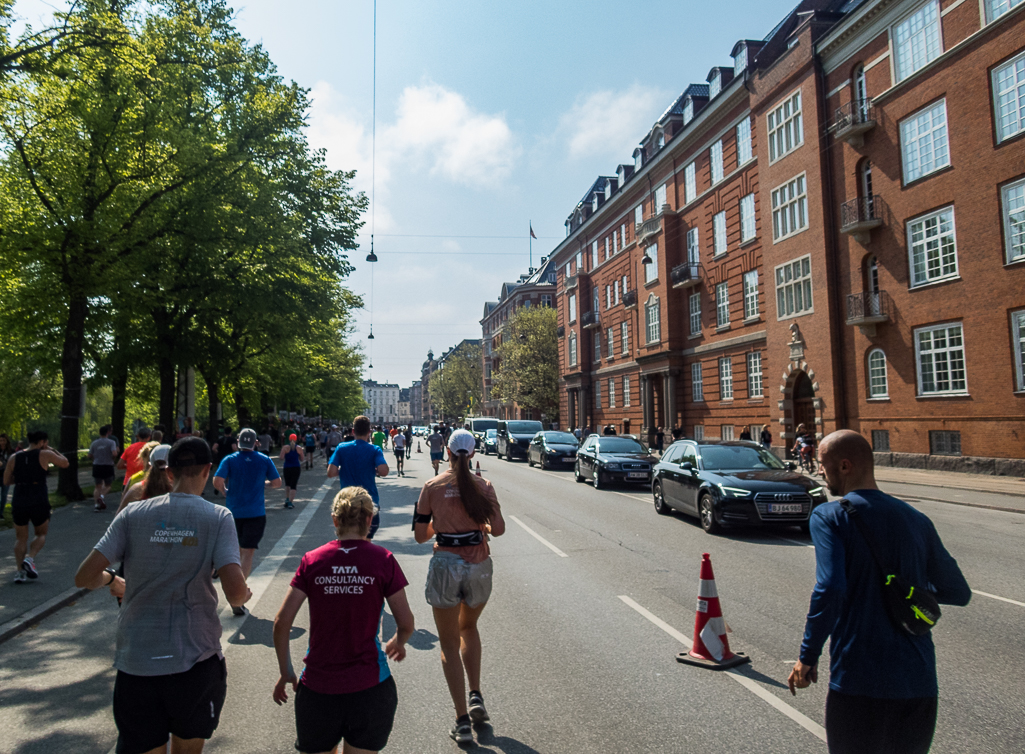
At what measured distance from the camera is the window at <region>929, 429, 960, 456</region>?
70.0 feet

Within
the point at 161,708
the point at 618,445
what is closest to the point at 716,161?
the point at 618,445

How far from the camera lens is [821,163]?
1034 inches

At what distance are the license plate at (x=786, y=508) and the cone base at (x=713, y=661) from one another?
593cm

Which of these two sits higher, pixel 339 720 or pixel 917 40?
pixel 917 40

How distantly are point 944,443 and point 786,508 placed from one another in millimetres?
14195

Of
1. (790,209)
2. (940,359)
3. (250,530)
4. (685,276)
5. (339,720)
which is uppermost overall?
(790,209)

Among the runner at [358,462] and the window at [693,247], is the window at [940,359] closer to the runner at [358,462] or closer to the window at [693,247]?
the window at [693,247]

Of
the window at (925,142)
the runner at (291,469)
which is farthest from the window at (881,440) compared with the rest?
the runner at (291,469)

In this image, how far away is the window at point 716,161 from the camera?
112 ft

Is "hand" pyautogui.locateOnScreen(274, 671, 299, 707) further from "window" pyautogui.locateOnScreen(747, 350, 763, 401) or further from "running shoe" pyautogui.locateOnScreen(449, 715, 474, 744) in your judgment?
"window" pyautogui.locateOnScreen(747, 350, 763, 401)

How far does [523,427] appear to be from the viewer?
37.6 meters

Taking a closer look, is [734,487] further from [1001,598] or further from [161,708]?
[161,708]

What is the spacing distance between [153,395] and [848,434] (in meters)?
35.6

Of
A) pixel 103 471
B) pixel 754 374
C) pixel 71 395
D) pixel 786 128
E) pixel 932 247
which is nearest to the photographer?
pixel 103 471
